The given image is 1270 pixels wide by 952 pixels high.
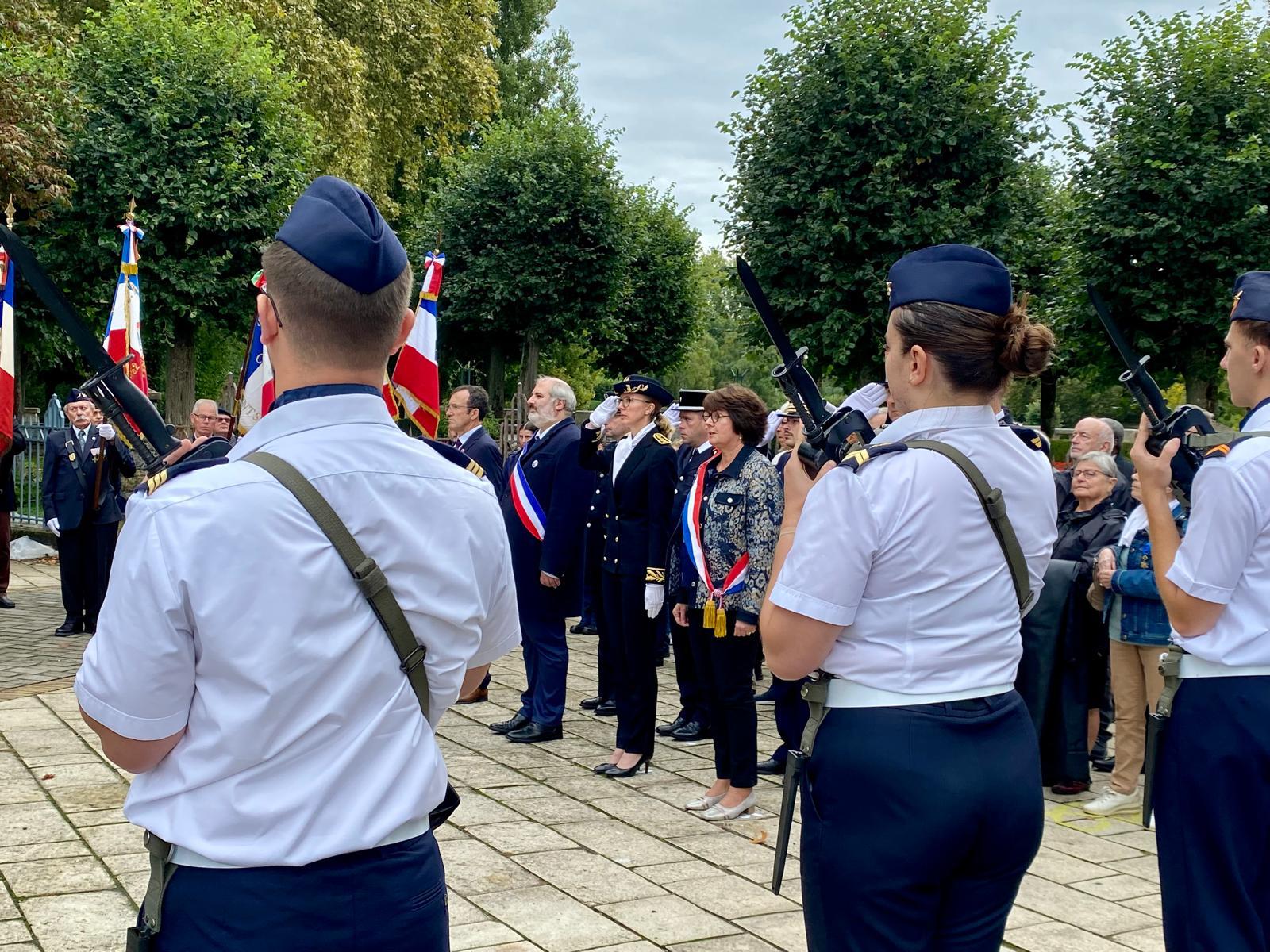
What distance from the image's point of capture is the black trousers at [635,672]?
6863 mm

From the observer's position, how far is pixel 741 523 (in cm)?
635

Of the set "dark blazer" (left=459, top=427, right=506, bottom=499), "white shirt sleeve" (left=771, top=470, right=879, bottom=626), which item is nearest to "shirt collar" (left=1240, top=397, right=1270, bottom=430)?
"white shirt sleeve" (left=771, top=470, right=879, bottom=626)

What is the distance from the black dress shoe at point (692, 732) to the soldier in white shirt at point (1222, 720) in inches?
189

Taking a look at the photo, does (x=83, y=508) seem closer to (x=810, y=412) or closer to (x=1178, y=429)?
(x=810, y=412)

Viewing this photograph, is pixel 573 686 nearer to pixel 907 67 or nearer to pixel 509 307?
pixel 907 67

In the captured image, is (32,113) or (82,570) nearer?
(82,570)

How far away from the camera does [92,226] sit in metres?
19.9

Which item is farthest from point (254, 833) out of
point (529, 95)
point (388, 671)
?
point (529, 95)

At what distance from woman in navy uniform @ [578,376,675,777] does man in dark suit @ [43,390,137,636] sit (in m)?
5.63

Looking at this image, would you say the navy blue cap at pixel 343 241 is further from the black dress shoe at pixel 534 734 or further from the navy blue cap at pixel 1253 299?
the black dress shoe at pixel 534 734

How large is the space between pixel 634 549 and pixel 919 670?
4.95 m

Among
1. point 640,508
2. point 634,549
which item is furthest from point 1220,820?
point 640,508

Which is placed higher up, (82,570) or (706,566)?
(706,566)

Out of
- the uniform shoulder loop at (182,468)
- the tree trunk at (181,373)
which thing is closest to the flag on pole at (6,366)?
the uniform shoulder loop at (182,468)
